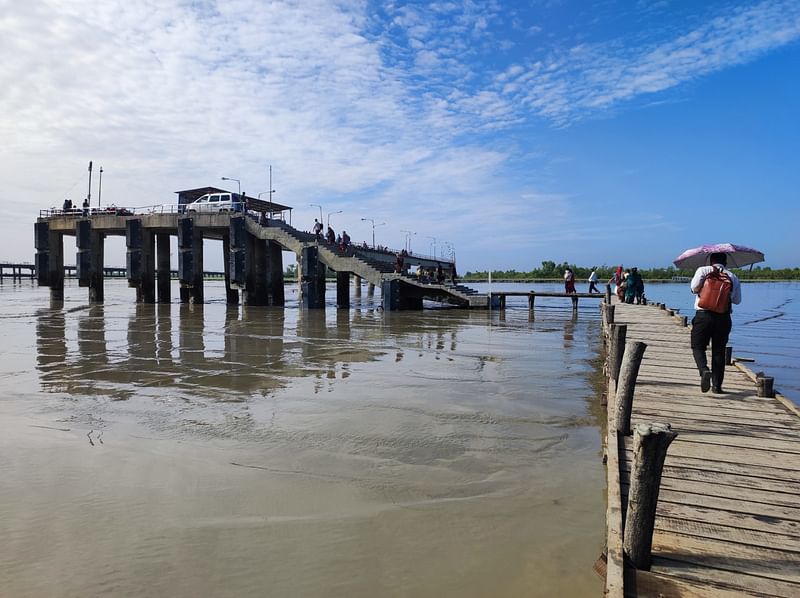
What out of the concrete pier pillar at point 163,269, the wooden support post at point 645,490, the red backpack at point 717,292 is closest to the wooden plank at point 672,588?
the wooden support post at point 645,490

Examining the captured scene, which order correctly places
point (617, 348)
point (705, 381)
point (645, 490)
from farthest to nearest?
point (617, 348)
point (705, 381)
point (645, 490)

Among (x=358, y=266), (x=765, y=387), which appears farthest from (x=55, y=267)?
(x=765, y=387)

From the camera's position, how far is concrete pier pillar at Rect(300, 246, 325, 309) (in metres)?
33.2

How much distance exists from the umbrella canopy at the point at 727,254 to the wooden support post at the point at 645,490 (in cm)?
570

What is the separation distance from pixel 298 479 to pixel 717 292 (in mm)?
6035

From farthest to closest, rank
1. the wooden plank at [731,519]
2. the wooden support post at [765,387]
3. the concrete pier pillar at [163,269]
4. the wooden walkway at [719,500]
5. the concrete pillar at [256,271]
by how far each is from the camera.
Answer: the concrete pier pillar at [163,269], the concrete pillar at [256,271], the wooden support post at [765,387], the wooden plank at [731,519], the wooden walkway at [719,500]

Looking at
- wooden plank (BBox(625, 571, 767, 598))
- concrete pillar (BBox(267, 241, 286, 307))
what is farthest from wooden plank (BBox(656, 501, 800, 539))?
concrete pillar (BBox(267, 241, 286, 307))

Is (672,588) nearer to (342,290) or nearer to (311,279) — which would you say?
(311,279)

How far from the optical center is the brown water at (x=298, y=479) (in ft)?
15.2

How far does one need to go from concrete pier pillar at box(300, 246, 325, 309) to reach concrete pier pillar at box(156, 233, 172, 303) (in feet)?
39.1

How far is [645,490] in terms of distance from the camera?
3.67 metres

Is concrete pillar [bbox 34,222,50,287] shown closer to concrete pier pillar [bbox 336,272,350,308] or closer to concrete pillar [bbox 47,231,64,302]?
concrete pillar [bbox 47,231,64,302]

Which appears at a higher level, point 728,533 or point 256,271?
point 256,271

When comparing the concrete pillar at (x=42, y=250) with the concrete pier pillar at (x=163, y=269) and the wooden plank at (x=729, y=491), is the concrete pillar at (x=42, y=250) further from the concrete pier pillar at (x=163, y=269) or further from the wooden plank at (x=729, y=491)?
the wooden plank at (x=729, y=491)
